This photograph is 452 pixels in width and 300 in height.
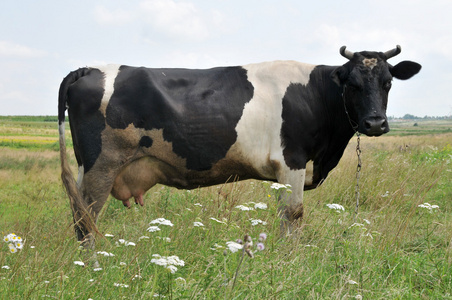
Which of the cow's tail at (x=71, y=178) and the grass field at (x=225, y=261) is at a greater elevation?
the cow's tail at (x=71, y=178)

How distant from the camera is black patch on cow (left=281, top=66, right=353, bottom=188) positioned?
5.28 meters

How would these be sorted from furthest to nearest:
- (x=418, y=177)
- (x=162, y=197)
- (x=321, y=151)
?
(x=418, y=177), (x=162, y=197), (x=321, y=151)

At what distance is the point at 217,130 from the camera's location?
5.20 meters

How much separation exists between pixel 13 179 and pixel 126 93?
1071 centimetres

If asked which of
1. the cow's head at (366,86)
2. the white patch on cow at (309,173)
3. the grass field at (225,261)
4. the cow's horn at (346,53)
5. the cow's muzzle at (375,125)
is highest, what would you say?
the cow's horn at (346,53)

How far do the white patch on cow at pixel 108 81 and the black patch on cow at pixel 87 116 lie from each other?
4 centimetres

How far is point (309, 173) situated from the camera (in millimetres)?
5609

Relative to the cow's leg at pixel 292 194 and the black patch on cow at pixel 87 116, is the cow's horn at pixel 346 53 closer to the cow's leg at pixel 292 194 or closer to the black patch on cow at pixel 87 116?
the cow's leg at pixel 292 194

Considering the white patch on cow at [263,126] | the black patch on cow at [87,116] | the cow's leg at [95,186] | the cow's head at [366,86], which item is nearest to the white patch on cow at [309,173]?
the white patch on cow at [263,126]

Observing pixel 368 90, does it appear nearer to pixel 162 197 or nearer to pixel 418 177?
pixel 162 197

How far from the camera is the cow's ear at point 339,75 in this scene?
5465 millimetres

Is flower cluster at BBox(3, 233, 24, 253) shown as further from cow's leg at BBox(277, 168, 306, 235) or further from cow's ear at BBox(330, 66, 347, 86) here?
cow's ear at BBox(330, 66, 347, 86)

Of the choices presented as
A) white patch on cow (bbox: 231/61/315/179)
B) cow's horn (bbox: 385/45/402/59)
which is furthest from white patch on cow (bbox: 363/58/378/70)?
white patch on cow (bbox: 231/61/315/179)

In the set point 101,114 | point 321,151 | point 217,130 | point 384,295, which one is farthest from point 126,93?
point 384,295
